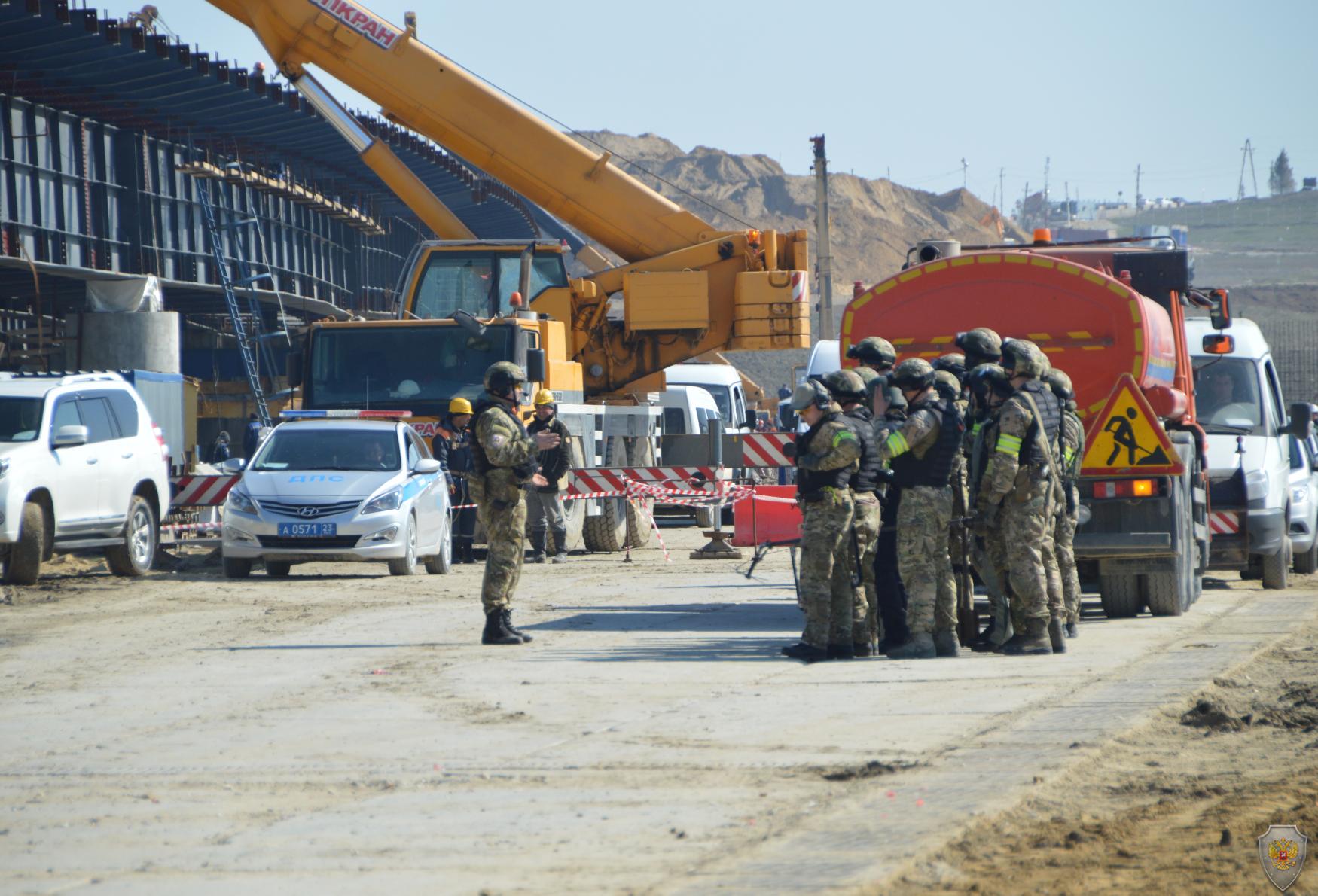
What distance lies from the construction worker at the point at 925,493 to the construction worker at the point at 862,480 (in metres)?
0.13

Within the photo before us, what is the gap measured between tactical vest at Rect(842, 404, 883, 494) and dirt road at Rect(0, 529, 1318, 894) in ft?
3.74

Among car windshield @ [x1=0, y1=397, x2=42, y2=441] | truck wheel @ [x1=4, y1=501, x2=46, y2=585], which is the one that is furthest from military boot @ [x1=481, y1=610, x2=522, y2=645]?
car windshield @ [x1=0, y1=397, x2=42, y2=441]

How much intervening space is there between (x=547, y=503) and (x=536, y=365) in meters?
2.14

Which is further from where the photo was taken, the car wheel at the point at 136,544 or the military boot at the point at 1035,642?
the car wheel at the point at 136,544

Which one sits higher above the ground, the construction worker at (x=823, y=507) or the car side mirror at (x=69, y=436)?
the car side mirror at (x=69, y=436)

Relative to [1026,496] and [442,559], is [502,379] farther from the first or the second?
[442,559]

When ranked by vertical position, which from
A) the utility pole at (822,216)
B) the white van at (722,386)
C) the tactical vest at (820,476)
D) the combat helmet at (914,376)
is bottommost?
the tactical vest at (820,476)

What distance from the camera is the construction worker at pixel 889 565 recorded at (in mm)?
11312

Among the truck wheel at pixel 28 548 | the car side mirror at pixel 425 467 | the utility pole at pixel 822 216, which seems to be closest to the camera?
the truck wheel at pixel 28 548

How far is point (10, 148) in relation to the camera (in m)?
34.5

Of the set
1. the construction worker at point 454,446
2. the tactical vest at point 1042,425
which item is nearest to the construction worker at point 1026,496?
the tactical vest at point 1042,425

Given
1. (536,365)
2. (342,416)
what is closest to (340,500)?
(342,416)

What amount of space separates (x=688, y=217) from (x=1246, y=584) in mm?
9140

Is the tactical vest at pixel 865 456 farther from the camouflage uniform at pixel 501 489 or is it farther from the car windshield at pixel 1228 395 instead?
the car windshield at pixel 1228 395
